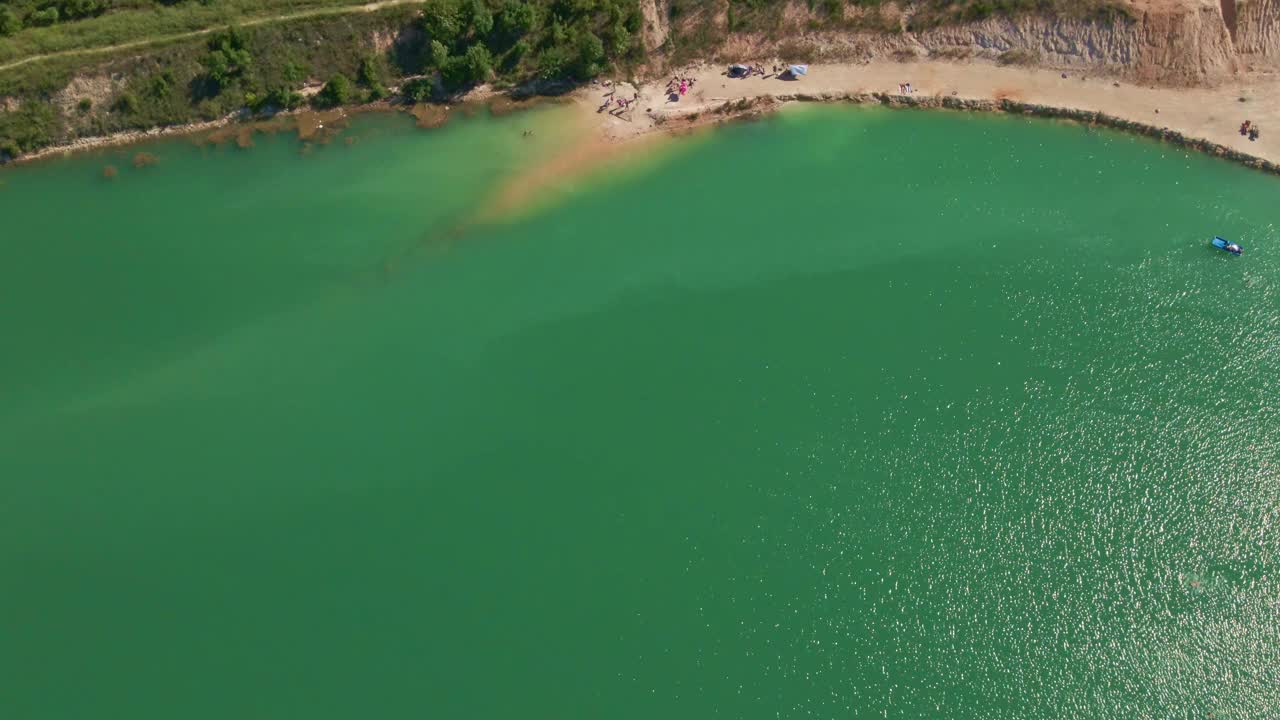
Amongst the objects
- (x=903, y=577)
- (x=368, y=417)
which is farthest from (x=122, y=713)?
(x=903, y=577)

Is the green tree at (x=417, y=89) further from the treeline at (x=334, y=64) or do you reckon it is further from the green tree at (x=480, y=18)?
the green tree at (x=480, y=18)

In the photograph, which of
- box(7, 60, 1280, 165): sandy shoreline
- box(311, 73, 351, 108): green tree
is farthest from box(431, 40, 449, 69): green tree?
box(311, 73, 351, 108): green tree

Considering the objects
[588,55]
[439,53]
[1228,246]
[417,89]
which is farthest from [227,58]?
[1228,246]

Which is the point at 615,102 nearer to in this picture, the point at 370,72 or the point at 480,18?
the point at 480,18

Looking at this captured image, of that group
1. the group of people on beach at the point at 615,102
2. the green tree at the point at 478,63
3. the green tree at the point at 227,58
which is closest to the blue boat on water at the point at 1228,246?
the group of people on beach at the point at 615,102

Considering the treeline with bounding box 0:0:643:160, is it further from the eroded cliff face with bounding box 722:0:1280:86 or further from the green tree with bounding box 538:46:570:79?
the eroded cliff face with bounding box 722:0:1280:86
